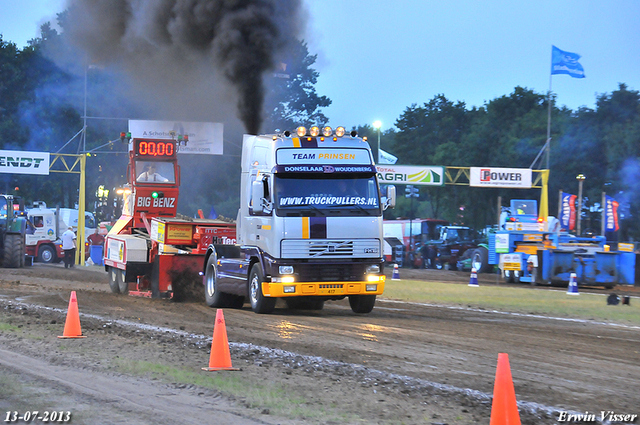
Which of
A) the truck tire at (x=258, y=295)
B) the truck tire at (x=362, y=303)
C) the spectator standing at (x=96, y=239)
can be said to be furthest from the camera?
the spectator standing at (x=96, y=239)

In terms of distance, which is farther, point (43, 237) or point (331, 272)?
point (43, 237)

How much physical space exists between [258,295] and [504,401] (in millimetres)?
9316

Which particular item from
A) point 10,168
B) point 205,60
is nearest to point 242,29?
point 205,60

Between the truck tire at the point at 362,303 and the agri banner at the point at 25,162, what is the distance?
27237 millimetres

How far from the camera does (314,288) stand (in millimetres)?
13844

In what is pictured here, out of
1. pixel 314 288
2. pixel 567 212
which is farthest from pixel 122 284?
pixel 567 212

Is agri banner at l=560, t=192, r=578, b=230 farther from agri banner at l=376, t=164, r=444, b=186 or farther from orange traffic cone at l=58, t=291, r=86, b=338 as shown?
orange traffic cone at l=58, t=291, r=86, b=338

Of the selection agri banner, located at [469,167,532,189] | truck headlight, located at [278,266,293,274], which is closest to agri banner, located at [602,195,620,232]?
agri banner, located at [469,167,532,189]

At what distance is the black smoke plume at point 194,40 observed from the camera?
20781mm

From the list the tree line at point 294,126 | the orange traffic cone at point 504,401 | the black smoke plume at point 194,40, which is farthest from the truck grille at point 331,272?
the tree line at point 294,126

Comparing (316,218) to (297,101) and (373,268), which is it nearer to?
(373,268)

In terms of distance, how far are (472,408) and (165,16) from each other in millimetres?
17576

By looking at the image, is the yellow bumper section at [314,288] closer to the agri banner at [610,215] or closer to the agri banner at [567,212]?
the agri banner at [567,212]

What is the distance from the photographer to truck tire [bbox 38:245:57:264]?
1640 inches
